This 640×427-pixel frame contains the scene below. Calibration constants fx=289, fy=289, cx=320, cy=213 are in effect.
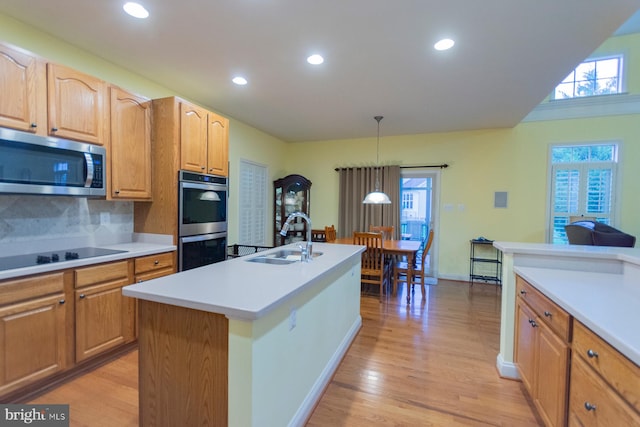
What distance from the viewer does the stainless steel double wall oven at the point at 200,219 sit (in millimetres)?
2893

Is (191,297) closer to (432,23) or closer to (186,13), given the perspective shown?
(186,13)

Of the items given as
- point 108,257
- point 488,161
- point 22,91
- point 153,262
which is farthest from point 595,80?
point 22,91

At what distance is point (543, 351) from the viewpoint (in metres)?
1.65

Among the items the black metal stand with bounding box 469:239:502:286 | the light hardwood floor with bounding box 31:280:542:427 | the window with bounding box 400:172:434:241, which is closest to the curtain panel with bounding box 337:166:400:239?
the window with bounding box 400:172:434:241

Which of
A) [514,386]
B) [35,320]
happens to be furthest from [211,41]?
[514,386]

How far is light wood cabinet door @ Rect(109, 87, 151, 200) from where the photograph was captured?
8.38 feet

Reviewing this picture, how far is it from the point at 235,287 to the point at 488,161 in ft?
16.5

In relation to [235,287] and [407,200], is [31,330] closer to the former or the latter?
[235,287]

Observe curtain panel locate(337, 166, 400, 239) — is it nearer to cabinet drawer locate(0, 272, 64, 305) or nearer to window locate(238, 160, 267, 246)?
window locate(238, 160, 267, 246)

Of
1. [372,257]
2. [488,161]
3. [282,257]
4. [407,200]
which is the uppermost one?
[488,161]

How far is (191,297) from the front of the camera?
4.31ft

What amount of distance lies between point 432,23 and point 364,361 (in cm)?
270

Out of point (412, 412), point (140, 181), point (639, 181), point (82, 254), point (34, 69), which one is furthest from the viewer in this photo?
point (639, 181)

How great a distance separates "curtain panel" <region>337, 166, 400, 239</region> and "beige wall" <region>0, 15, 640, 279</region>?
0.26 meters
